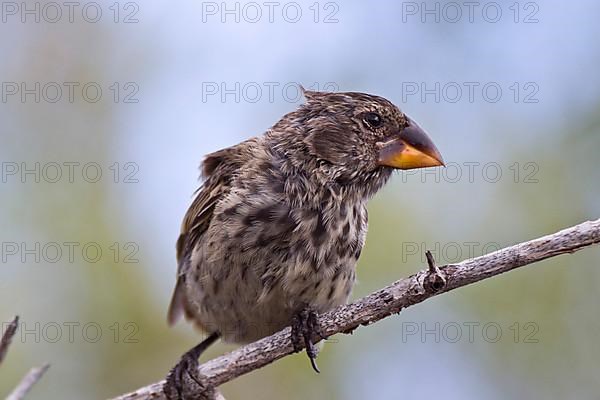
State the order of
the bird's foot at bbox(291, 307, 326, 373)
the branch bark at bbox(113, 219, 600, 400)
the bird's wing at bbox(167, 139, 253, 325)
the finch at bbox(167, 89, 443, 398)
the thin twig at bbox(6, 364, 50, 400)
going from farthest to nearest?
the bird's wing at bbox(167, 139, 253, 325) < the finch at bbox(167, 89, 443, 398) < the bird's foot at bbox(291, 307, 326, 373) < the thin twig at bbox(6, 364, 50, 400) < the branch bark at bbox(113, 219, 600, 400)

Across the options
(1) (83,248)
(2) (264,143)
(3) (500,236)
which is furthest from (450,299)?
(1) (83,248)

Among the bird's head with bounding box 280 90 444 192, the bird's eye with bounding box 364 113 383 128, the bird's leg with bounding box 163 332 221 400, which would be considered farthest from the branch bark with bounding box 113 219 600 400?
Answer: the bird's eye with bounding box 364 113 383 128

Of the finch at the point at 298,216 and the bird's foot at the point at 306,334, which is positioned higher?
the finch at the point at 298,216

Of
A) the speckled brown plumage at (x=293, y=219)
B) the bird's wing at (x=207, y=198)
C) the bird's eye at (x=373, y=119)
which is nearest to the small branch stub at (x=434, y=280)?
the speckled brown plumage at (x=293, y=219)

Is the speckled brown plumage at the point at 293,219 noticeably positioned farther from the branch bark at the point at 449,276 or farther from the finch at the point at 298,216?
the branch bark at the point at 449,276

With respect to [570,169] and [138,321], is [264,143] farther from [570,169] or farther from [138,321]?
[570,169]

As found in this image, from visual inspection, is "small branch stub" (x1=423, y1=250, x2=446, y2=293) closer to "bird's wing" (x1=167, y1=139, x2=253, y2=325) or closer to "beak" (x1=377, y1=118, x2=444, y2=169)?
"beak" (x1=377, y1=118, x2=444, y2=169)

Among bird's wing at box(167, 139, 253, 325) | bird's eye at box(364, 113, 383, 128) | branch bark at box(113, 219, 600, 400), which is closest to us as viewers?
branch bark at box(113, 219, 600, 400)
